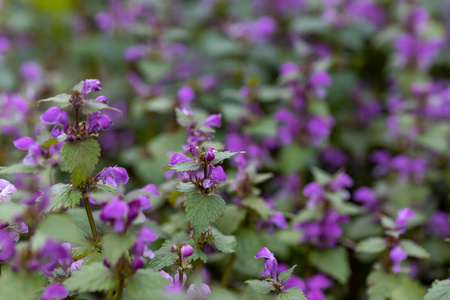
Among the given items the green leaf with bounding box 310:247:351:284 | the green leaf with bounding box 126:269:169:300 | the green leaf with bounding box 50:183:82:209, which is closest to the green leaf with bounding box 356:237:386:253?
the green leaf with bounding box 310:247:351:284

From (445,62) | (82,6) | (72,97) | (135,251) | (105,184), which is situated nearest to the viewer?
(135,251)

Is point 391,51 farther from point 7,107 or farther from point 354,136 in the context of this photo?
point 7,107

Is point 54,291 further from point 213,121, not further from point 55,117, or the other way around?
point 213,121

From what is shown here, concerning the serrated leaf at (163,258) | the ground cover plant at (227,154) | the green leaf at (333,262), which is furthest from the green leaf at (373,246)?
the serrated leaf at (163,258)

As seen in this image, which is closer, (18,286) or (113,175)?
(18,286)

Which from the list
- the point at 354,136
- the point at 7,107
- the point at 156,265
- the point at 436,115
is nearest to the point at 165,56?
the point at 7,107

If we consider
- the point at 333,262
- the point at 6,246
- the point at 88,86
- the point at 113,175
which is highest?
the point at 88,86

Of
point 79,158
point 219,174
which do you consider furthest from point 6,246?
point 219,174

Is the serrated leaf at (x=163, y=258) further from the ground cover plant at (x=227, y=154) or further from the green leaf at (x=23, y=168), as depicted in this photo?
the green leaf at (x=23, y=168)
